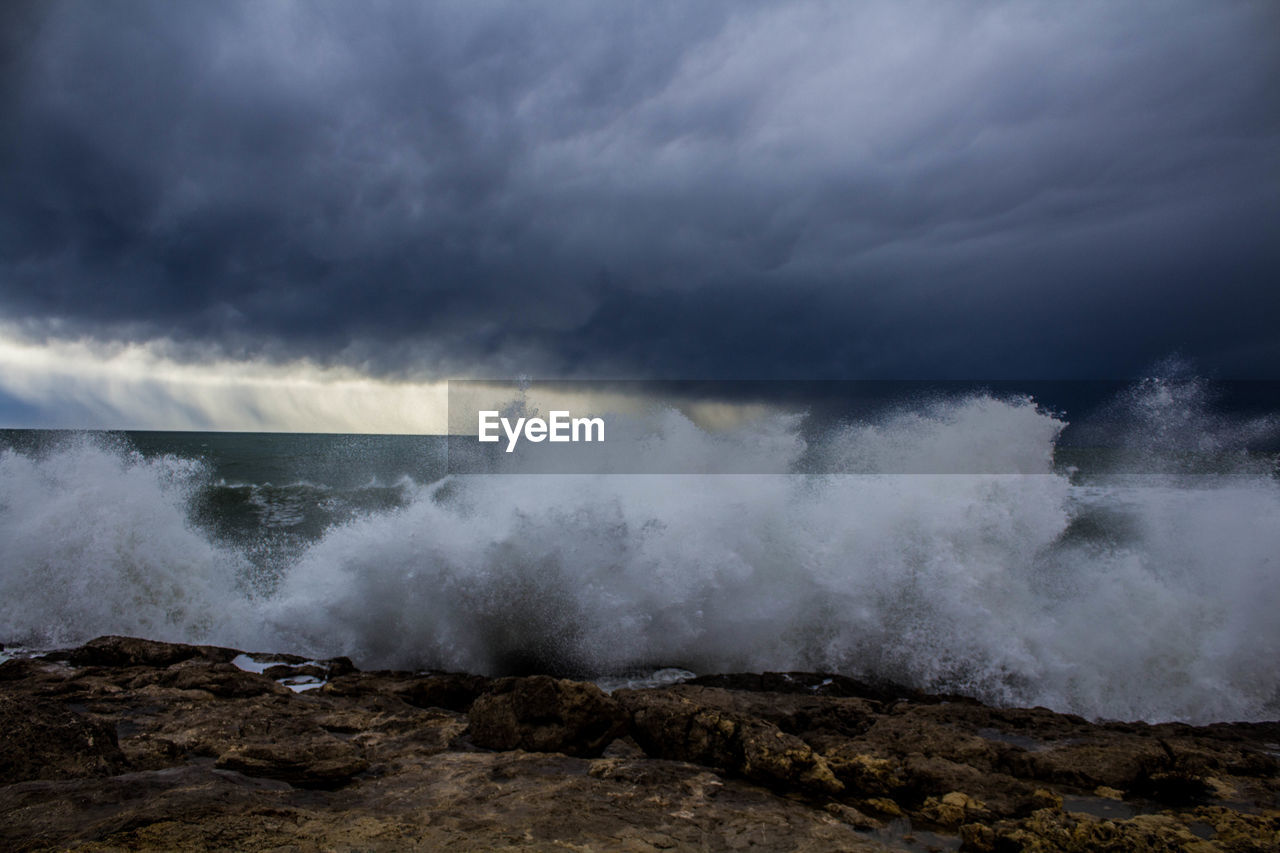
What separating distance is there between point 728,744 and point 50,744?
453 centimetres

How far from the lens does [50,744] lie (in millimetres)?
3748

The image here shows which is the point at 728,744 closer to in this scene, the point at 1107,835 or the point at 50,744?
the point at 1107,835

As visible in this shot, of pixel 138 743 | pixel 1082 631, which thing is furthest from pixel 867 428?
pixel 138 743

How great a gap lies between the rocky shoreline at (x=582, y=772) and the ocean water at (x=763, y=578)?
1.96 m

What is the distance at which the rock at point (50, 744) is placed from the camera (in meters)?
3.58

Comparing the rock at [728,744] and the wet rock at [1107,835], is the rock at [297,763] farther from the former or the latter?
the wet rock at [1107,835]

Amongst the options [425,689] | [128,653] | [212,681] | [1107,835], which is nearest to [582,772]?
[425,689]

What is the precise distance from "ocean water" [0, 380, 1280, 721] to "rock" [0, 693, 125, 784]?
4712mm

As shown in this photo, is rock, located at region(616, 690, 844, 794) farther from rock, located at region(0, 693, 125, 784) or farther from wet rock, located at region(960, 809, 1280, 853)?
rock, located at region(0, 693, 125, 784)

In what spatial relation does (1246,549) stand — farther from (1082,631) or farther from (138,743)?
(138,743)

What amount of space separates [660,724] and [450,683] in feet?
9.34

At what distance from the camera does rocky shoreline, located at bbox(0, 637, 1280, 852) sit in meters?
3.16

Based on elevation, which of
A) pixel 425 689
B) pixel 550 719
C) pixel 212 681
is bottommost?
pixel 425 689

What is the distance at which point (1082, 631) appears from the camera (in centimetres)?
843
